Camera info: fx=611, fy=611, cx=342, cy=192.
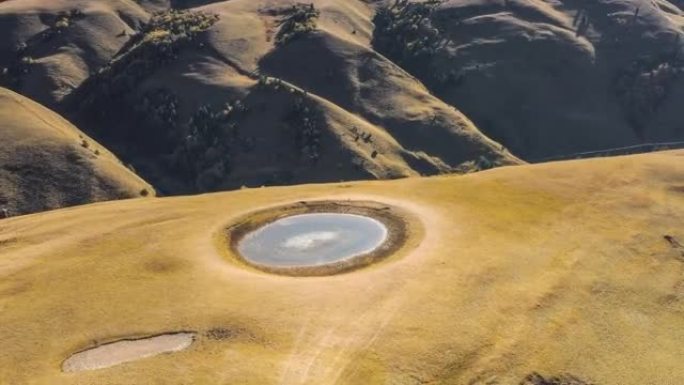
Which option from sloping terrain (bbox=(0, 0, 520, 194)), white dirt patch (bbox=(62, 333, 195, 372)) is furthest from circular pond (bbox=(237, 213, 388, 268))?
sloping terrain (bbox=(0, 0, 520, 194))

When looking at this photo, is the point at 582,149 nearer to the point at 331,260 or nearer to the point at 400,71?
the point at 400,71

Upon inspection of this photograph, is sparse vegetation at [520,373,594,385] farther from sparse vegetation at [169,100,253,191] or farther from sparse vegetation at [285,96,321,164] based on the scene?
sparse vegetation at [169,100,253,191]

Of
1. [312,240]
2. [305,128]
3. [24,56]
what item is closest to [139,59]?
[24,56]

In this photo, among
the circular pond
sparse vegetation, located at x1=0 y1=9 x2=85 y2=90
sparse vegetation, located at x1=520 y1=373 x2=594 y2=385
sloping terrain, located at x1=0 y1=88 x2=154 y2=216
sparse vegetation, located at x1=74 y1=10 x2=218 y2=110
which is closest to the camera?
sparse vegetation, located at x1=520 y1=373 x2=594 y2=385

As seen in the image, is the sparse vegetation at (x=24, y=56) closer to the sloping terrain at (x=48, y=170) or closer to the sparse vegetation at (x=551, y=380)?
the sloping terrain at (x=48, y=170)

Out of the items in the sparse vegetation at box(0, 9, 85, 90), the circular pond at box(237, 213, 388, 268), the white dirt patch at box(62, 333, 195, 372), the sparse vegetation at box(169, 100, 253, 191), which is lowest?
the sparse vegetation at box(169, 100, 253, 191)

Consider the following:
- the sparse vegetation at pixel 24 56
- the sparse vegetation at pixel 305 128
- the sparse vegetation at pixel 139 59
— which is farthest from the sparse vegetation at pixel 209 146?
the sparse vegetation at pixel 24 56
